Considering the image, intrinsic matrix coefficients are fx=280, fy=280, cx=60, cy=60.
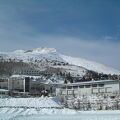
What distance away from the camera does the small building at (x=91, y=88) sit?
42938mm

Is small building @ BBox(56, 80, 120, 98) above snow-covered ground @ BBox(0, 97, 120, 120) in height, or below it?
above

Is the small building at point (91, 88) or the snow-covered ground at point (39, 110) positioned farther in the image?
the small building at point (91, 88)

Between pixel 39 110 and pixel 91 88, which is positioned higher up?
pixel 91 88

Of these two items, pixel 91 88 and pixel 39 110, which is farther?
pixel 91 88

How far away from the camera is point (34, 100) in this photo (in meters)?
34.1

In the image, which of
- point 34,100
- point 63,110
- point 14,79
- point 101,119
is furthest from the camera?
point 14,79

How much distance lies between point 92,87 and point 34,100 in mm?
15824

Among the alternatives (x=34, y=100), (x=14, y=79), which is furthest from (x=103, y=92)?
(x=14, y=79)

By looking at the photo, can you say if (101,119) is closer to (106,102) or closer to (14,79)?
(106,102)

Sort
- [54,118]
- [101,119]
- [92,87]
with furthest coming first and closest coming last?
[92,87] → [54,118] → [101,119]

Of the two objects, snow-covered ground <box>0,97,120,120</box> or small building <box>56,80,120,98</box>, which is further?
small building <box>56,80,120,98</box>

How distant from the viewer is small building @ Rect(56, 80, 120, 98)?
42.9 m

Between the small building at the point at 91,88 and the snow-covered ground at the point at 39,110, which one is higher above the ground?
the small building at the point at 91,88

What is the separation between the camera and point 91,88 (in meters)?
47.3
